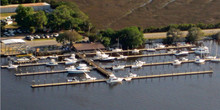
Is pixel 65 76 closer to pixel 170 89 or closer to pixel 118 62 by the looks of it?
pixel 118 62

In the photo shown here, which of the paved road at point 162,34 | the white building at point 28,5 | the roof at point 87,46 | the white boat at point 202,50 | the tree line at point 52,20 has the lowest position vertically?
the white boat at point 202,50

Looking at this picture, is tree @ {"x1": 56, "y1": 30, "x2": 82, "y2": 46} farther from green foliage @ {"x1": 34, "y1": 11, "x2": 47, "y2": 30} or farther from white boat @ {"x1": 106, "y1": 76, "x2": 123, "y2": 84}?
white boat @ {"x1": 106, "y1": 76, "x2": 123, "y2": 84}

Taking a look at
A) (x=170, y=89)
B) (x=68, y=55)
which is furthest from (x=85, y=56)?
(x=170, y=89)

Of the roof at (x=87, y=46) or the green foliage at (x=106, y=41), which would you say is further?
the green foliage at (x=106, y=41)

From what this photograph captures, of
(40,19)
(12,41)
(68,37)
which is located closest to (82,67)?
(68,37)

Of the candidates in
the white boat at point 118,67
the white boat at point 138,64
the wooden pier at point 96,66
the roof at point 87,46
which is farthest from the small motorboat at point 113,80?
the roof at point 87,46

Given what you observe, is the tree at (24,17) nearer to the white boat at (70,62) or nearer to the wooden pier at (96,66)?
the wooden pier at (96,66)

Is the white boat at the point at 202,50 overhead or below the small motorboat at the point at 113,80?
overhead
